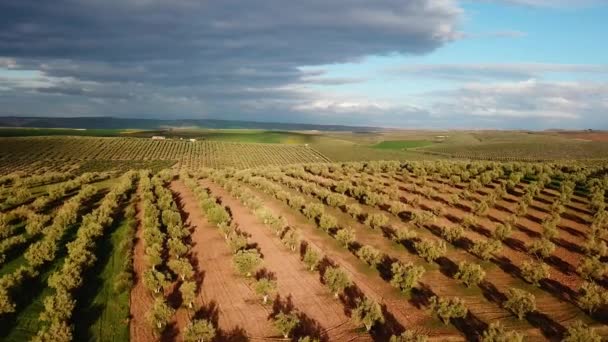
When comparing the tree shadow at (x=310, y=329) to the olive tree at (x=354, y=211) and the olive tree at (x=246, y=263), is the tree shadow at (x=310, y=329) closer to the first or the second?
the olive tree at (x=246, y=263)

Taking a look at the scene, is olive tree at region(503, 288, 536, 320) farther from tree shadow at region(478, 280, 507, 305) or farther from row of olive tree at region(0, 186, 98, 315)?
row of olive tree at region(0, 186, 98, 315)

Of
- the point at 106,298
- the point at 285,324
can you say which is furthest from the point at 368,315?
the point at 106,298

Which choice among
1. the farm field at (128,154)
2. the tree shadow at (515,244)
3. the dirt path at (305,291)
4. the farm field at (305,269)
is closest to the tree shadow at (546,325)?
the farm field at (305,269)

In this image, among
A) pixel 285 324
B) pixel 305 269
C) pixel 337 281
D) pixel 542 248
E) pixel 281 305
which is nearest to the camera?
pixel 285 324

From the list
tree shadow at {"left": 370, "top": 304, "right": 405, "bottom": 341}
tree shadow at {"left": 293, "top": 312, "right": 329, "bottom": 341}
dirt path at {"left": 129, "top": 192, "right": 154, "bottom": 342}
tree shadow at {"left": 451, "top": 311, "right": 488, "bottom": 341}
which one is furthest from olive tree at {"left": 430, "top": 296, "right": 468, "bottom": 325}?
dirt path at {"left": 129, "top": 192, "right": 154, "bottom": 342}

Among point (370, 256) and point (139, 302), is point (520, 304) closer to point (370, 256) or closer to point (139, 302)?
point (370, 256)

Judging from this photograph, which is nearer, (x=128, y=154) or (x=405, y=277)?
(x=405, y=277)
